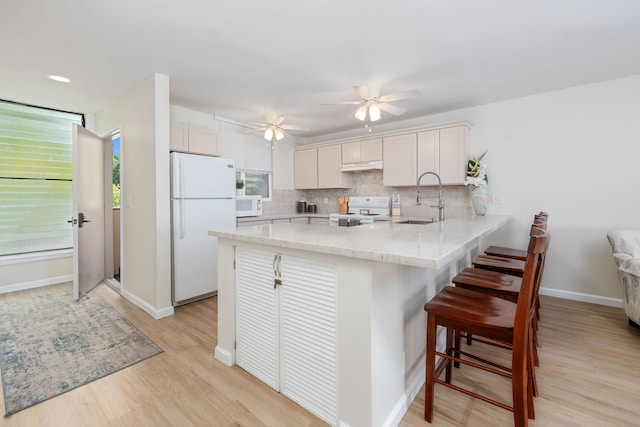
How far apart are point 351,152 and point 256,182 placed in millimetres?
1718

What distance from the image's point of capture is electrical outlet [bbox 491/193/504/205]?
369 centimetres

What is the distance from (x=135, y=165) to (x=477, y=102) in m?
4.22

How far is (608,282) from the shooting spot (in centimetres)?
312

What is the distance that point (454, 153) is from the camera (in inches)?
146


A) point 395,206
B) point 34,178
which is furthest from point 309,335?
point 34,178

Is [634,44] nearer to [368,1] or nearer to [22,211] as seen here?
[368,1]

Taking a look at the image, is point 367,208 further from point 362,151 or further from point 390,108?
point 390,108

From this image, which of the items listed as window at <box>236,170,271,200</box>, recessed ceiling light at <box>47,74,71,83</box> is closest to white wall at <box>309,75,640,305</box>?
window at <box>236,170,271,200</box>

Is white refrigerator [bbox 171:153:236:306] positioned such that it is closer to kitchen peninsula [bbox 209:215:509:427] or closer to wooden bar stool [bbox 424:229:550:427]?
kitchen peninsula [bbox 209:215:509:427]

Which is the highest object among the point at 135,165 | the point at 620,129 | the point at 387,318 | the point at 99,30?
the point at 99,30

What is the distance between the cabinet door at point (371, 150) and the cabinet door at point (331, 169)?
0.45m

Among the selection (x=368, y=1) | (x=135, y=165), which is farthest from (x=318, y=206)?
(x=368, y=1)

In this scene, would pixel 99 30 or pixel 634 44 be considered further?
pixel 634 44

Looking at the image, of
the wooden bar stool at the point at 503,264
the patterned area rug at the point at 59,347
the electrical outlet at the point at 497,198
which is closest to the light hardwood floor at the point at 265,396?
the patterned area rug at the point at 59,347
